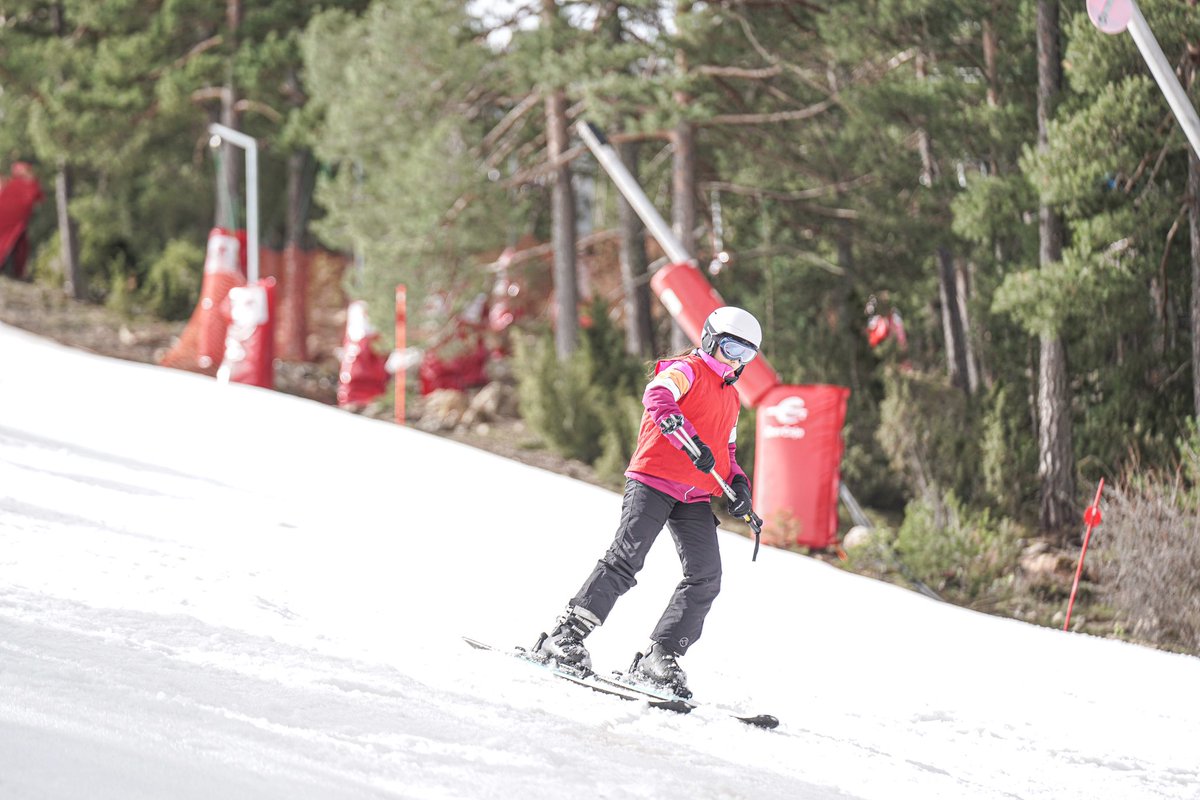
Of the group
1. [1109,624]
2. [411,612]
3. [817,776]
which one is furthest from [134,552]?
[1109,624]

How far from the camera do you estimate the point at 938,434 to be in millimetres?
12797

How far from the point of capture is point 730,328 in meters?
5.07

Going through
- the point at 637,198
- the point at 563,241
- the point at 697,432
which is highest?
the point at 563,241

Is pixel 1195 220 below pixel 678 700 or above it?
above

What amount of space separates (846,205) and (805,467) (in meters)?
6.26

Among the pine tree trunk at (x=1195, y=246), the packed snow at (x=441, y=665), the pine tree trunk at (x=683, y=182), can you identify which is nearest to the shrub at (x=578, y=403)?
the pine tree trunk at (x=683, y=182)

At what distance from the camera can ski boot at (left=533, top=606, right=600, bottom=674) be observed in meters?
5.13

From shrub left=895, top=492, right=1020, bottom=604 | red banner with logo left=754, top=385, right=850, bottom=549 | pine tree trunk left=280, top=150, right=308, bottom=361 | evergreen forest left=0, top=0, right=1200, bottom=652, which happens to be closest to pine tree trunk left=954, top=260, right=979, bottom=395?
evergreen forest left=0, top=0, right=1200, bottom=652

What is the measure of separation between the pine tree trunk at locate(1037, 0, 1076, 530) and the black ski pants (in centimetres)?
758

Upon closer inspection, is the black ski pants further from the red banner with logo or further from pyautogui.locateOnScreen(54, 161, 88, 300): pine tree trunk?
pyautogui.locateOnScreen(54, 161, 88, 300): pine tree trunk

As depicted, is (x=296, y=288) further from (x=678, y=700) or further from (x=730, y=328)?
(x=678, y=700)

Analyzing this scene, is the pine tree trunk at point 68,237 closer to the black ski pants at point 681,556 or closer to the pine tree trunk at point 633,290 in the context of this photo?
the pine tree trunk at point 633,290

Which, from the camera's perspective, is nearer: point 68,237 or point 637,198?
point 637,198

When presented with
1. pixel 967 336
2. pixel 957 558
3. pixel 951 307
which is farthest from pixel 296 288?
pixel 957 558
